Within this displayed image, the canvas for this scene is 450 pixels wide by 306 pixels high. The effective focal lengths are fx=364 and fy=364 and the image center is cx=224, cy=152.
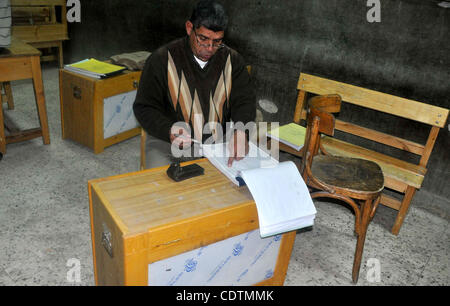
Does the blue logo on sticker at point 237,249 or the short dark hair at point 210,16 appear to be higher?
the short dark hair at point 210,16

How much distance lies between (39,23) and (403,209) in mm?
5218

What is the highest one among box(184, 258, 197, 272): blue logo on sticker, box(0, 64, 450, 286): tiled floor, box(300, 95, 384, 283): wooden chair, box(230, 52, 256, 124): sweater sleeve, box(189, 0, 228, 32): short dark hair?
box(189, 0, 228, 32): short dark hair

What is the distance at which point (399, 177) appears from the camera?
2482 mm

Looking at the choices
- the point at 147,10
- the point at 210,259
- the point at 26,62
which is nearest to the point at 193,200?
the point at 210,259

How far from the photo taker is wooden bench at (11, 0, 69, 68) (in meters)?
4.98

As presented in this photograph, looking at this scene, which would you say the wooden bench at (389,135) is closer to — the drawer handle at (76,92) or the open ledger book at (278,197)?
the open ledger book at (278,197)

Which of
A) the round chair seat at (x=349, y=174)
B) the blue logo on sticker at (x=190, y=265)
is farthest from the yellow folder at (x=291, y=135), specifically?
the blue logo on sticker at (x=190, y=265)

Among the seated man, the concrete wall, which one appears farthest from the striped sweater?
the concrete wall

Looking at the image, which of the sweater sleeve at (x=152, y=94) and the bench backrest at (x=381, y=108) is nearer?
the sweater sleeve at (x=152, y=94)

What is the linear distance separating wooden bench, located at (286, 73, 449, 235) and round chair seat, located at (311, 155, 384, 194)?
1.05 ft

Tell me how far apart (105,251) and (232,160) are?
0.69 meters

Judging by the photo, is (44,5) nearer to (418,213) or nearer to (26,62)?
(26,62)

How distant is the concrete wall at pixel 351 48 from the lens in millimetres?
2627

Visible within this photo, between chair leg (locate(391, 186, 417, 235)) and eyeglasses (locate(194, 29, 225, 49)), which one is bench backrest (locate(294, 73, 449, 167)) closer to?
chair leg (locate(391, 186, 417, 235))
